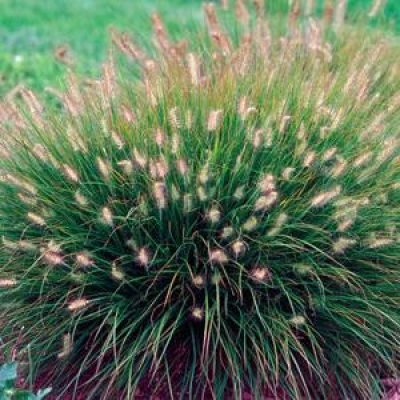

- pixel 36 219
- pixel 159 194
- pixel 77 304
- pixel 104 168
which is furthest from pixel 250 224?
pixel 36 219

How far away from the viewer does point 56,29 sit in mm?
11180

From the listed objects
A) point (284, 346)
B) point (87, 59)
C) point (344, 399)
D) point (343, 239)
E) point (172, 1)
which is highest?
point (343, 239)

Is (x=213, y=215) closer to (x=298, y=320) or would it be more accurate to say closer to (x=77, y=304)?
(x=298, y=320)

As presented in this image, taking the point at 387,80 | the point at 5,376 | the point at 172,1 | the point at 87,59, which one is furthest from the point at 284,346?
the point at 172,1

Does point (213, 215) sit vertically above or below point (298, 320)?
above

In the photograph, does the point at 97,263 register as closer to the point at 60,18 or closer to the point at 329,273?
the point at 329,273

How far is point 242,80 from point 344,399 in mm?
1559

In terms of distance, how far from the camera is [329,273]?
3781mm

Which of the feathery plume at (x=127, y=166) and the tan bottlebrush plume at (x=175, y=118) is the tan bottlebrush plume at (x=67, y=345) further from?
the tan bottlebrush plume at (x=175, y=118)

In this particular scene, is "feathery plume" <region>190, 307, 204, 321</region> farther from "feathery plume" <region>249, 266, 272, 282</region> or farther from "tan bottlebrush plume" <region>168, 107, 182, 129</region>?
"tan bottlebrush plume" <region>168, 107, 182, 129</region>

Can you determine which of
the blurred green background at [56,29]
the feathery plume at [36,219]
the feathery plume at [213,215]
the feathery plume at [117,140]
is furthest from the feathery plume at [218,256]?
the blurred green background at [56,29]

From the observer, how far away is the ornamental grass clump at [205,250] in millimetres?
3646

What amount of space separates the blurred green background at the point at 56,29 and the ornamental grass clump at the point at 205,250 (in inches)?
158

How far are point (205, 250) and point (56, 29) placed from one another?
8033 mm
